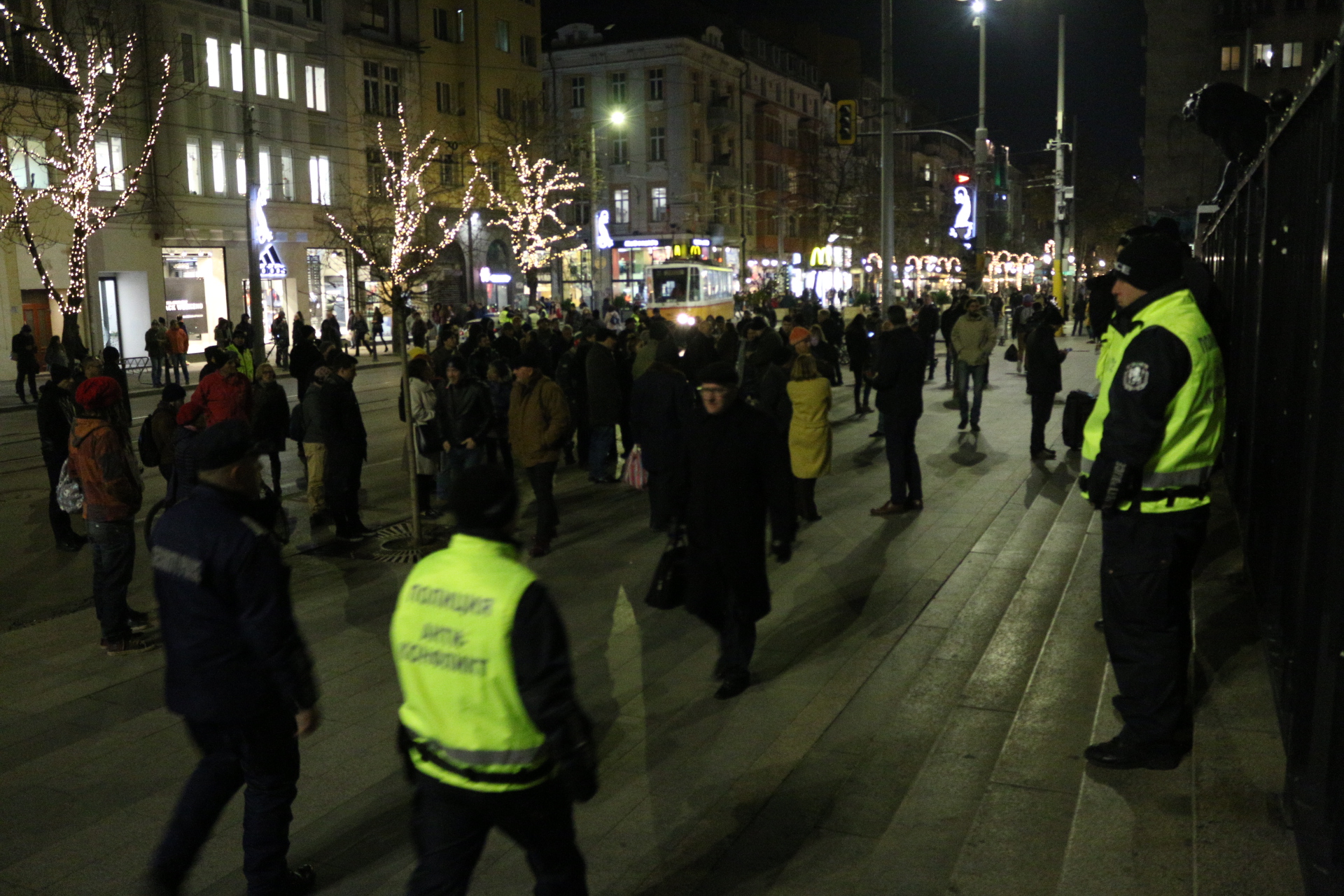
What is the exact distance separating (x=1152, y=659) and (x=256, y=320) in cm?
2428

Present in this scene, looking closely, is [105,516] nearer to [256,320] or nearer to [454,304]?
[256,320]

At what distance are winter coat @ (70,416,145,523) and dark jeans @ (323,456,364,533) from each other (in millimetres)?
3131

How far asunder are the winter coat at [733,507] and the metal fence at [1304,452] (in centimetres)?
240

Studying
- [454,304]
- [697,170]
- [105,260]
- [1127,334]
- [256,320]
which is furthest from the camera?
[697,170]

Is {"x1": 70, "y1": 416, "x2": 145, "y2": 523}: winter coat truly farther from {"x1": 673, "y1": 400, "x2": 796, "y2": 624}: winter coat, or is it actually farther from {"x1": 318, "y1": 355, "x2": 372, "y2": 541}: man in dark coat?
{"x1": 673, "y1": 400, "x2": 796, "y2": 624}: winter coat

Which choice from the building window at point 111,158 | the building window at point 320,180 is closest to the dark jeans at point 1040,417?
the building window at point 111,158

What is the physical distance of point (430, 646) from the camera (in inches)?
129

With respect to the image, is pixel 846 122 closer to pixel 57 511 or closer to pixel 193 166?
pixel 57 511

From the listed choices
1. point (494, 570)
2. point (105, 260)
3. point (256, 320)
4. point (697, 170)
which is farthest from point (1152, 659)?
point (697, 170)

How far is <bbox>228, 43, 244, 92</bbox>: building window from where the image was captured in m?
39.0

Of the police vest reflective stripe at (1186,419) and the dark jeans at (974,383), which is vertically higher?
the police vest reflective stripe at (1186,419)

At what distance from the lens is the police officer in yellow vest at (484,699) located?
10.4 feet

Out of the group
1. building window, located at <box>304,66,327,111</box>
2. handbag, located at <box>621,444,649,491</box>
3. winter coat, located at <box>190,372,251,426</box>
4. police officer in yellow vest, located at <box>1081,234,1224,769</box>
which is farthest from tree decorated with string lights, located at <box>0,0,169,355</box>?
police officer in yellow vest, located at <box>1081,234,1224,769</box>

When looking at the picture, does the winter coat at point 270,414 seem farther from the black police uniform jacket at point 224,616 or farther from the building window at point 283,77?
the building window at point 283,77
